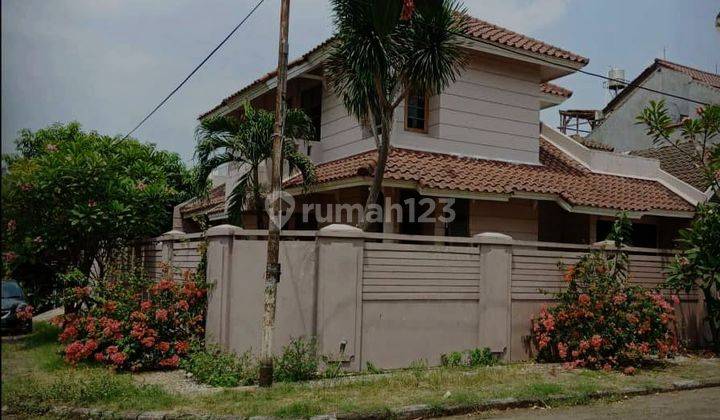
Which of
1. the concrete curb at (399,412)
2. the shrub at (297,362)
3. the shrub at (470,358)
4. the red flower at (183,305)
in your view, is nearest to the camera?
the concrete curb at (399,412)

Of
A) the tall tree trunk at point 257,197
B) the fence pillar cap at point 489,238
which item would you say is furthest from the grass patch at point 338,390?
the tall tree trunk at point 257,197

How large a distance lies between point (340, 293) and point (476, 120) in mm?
6254

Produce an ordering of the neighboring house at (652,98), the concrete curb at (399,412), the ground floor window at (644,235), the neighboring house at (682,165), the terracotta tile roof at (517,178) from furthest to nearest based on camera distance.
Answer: the neighboring house at (652,98)
the neighboring house at (682,165)
the ground floor window at (644,235)
the terracotta tile roof at (517,178)
the concrete curb at (399,412)

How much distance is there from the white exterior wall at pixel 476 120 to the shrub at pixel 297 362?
5.27 m

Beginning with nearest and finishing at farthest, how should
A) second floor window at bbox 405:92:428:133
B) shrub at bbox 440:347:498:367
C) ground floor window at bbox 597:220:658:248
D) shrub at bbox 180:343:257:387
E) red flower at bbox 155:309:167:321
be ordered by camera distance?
shrub at bbox 180:343:257:387, red flower at bbox 155:309:167:321, shrub at bbox 440:347:498:367, second floor window at bbox 405:92:428:133, ground floor window at bbox 597:220:658:248

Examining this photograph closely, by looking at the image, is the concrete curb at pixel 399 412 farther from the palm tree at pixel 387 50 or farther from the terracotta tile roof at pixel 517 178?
the terracotta tile roof at pixel 517 178

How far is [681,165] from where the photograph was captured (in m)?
17.6

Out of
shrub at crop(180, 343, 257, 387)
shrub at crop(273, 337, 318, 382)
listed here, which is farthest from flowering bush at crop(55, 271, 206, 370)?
shrub at crop(273, 337, 318, 382)

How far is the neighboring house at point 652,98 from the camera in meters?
23.5

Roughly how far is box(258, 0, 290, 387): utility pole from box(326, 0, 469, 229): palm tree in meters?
1.45

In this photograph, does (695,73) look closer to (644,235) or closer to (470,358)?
(644,235)

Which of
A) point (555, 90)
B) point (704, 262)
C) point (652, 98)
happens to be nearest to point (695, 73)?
point (652, 98)

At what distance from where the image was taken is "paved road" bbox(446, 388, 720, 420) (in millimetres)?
7184

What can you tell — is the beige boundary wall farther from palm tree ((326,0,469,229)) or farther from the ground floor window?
the ground floor window
